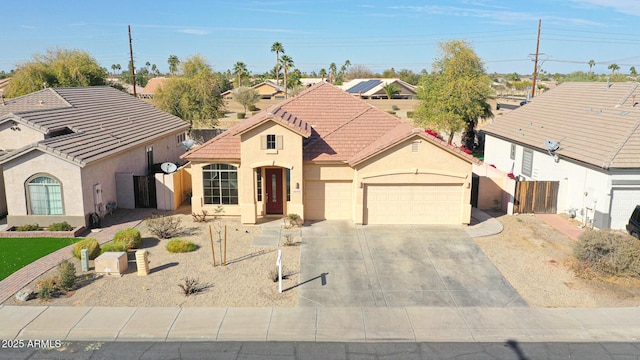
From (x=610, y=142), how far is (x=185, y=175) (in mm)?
20617

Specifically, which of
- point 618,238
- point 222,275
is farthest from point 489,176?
point 222,275

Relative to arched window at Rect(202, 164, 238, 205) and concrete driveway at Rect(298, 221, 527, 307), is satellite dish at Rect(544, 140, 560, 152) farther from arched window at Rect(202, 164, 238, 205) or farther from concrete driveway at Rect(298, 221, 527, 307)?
arched window at Rect(202, 164, 238, 205)

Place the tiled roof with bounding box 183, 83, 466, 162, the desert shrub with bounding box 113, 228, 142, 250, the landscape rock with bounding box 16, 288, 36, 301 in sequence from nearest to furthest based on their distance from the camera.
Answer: the landscape rock with bounding box 16, 288, 36, 301 < the desert shrub with bounding box 113, 228, 142, 250 < the tiled roof with bounding box 183, 83, 466, 162

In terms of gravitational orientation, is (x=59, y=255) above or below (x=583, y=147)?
below

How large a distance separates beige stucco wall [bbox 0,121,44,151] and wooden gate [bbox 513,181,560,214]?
22.9 metres

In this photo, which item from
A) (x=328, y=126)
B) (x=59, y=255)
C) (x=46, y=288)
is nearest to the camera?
(x=46, y=288)

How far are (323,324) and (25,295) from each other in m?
8.82

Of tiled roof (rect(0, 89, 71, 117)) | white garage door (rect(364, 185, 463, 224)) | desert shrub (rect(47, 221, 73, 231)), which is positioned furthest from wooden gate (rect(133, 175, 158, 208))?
white garage door (rect(364, 185, 463, 224))

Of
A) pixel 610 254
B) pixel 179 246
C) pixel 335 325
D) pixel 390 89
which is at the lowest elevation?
pixel 335 325

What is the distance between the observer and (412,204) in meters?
21.9

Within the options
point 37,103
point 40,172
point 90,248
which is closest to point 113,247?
point 90,248

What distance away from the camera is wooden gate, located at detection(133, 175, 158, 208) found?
944 inches

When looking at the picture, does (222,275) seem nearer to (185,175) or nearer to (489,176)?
(185,175)

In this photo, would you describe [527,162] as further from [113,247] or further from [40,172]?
[40,172]
